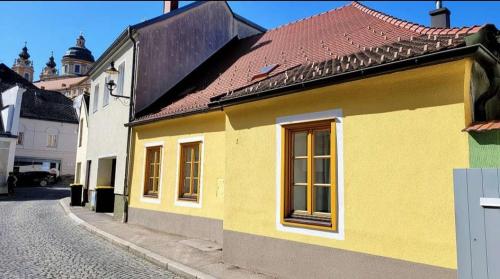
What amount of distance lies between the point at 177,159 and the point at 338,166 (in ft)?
18.8

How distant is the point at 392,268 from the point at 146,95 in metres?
10.5

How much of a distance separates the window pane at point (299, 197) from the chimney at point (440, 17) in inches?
182

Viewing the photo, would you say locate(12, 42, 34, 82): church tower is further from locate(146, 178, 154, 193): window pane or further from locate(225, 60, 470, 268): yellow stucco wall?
locate(225, 60, 470, 268): yellow stucco wall

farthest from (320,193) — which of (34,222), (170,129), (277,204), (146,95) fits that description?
(34,222)

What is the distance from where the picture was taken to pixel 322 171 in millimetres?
5699

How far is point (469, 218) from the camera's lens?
3.97 m

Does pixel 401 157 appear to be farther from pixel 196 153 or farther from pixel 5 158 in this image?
pixel 5 158

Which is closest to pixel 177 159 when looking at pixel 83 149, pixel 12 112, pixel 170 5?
pixel 170 5

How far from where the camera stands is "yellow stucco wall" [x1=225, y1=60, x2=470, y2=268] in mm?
4207

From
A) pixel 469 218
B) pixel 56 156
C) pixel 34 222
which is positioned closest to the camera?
pixel 469 218

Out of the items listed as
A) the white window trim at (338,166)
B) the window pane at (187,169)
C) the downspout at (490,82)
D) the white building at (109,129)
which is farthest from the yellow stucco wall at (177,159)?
the downspout at (490,82)

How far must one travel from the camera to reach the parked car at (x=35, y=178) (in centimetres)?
3157

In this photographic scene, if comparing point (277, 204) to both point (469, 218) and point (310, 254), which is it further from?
point (469, 218)

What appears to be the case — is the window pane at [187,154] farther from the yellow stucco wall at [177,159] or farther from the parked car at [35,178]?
the parked car at [35,178]
